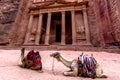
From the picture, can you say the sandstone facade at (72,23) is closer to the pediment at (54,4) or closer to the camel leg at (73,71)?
the pediment at (54,4)

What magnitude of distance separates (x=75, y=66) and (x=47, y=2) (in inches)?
562

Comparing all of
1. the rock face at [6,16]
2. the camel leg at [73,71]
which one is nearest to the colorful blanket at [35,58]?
the camel leg at [73,71]

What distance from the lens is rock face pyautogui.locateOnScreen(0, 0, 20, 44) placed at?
53.2 feet

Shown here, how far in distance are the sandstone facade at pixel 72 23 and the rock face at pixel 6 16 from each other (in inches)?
16.4

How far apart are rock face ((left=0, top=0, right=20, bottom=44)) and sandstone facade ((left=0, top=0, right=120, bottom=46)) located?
417mm

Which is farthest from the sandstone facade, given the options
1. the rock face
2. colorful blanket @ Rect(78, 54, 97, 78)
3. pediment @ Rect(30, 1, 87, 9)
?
colorful blanket @ Rect(78, 54, 97, 78)

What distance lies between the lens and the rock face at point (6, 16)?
16.2m

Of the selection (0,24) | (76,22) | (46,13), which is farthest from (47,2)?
(0,24)

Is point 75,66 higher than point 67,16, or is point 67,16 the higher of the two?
point 67,16

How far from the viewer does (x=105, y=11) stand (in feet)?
45.2

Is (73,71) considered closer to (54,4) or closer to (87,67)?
(87,67)

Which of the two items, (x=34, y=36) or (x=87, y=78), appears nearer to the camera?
(x=87, y=78)

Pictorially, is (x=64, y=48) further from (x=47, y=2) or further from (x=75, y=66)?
(x=47, y=2)

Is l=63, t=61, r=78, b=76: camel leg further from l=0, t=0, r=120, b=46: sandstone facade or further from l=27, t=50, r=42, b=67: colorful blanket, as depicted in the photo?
l=0, t=0, r=120, b=46: sandstone facade
